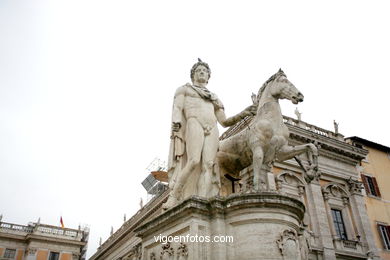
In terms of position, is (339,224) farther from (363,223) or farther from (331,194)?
(331,194)

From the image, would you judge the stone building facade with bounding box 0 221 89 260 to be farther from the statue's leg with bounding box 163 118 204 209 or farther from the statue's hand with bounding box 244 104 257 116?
the statue's hand with bounding box 244 104 257 116

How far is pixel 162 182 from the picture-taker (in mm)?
40969

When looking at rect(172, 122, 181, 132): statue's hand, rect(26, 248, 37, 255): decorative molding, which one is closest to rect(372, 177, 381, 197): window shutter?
rect(172, 122, 181, 132): statue's hand

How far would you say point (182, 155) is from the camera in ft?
19.7

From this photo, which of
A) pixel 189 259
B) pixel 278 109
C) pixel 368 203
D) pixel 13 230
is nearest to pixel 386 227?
pixel 368 203

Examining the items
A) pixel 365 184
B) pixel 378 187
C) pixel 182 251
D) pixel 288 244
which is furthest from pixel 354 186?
pixel 182 251

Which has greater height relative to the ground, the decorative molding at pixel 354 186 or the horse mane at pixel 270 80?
the decorative molding at pixel 354 186

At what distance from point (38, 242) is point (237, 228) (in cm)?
4430

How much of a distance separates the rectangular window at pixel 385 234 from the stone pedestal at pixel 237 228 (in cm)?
2199

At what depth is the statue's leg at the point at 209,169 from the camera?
18.0ft

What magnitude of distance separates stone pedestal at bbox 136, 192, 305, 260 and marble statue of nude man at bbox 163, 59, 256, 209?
0.59m

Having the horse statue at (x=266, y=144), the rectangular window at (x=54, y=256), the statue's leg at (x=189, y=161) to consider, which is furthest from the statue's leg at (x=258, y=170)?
the rectangular window at (x=54, y=256)

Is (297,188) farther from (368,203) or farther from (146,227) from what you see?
(146,227)

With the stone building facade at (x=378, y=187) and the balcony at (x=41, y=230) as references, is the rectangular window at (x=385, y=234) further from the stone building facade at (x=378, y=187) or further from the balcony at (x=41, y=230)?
the balcony at (x=41, y=230)
